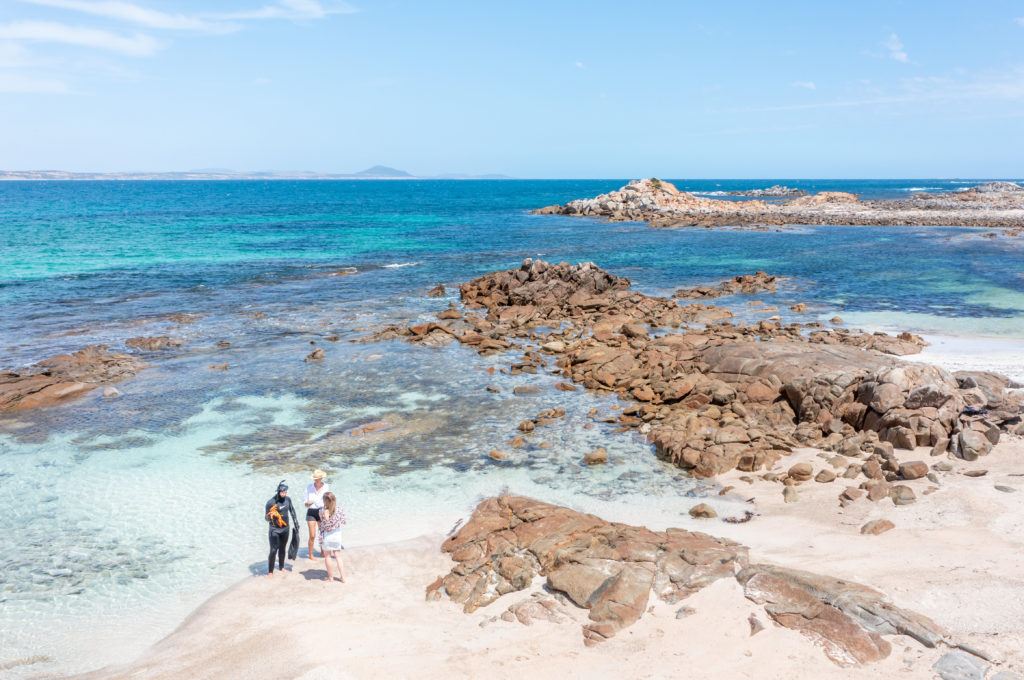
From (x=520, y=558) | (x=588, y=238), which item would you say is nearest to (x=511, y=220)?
(x=588, y=238)

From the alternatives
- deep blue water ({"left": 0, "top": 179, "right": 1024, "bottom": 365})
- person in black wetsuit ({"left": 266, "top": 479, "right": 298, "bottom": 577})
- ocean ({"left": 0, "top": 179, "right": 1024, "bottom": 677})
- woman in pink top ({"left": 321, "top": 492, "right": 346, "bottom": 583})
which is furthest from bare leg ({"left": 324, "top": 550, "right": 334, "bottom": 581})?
deep blue water ({"left": 0, "top": 179, "right": 1024, "bottom": 365})

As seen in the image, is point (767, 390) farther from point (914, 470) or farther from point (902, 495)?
point (902, 495)

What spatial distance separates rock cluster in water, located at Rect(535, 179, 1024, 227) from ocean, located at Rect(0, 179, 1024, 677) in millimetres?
33348

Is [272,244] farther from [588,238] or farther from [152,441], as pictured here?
[152,441]

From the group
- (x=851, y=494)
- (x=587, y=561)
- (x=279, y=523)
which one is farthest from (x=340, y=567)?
(x=851, y=494)

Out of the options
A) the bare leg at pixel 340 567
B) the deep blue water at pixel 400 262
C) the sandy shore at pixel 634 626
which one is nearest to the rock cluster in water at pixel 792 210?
the deep blue water at pixel 400 262

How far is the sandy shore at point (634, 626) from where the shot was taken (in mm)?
8820

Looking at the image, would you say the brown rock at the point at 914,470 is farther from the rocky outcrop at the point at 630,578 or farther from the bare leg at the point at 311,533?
the bare leg at the point at 311,533

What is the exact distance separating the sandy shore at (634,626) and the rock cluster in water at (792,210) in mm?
73333

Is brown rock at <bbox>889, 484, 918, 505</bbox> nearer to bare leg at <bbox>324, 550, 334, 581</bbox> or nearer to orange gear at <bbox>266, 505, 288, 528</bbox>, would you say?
bare leg at <bbox>324, 550, 334, 581</bbox>

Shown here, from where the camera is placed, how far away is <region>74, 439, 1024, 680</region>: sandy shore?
8.82 meters

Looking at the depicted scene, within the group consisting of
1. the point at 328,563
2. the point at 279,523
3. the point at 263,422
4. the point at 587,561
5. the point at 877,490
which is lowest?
the point at 328,563

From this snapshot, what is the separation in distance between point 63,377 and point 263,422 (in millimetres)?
8945

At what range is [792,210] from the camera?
342 feet
